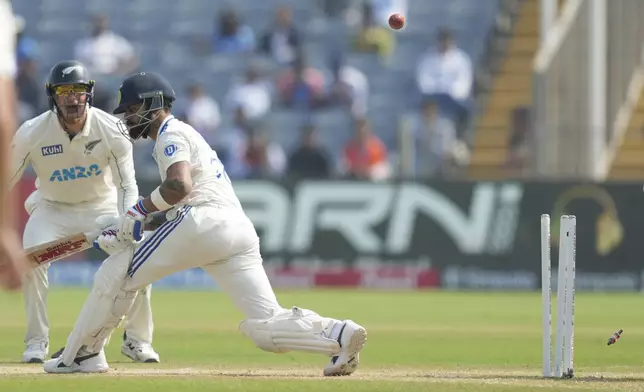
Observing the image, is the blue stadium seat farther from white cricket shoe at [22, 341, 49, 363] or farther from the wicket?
the wicket

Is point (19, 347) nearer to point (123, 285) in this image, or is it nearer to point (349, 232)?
point (123, 285)

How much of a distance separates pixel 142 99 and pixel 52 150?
159 cm

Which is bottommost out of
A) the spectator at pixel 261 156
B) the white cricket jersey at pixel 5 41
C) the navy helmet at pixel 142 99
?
the spectator at pixel 261 156

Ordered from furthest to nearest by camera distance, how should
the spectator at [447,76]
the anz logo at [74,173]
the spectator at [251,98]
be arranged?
1. the spectator at [251,98]
2. the spectator at [447,76]
3. the anz logo at [74,173]

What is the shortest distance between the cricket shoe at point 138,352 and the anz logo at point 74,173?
3.93 ft

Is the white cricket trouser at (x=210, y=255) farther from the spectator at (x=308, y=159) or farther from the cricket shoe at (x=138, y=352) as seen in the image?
the spectator at (x=308, y=159)

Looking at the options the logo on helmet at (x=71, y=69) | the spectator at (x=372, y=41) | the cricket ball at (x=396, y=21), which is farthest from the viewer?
the spectator at (x=372, y=41)

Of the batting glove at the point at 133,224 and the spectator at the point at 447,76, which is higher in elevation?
the batting glove at the point at 133,224

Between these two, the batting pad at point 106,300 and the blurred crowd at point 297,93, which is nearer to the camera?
Answer: the batting pad at point 106,300

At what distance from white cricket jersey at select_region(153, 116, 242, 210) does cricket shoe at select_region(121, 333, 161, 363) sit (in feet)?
5.51

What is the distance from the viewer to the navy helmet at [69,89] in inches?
352

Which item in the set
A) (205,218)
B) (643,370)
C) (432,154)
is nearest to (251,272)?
(205,218)

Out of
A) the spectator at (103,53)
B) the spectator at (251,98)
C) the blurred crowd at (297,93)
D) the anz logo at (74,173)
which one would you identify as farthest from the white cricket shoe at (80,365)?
the spectator at (103,53)

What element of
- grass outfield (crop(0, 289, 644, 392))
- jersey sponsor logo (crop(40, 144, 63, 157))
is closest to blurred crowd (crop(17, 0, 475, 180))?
grass outfield (crop(0, 289, 644, 392))
